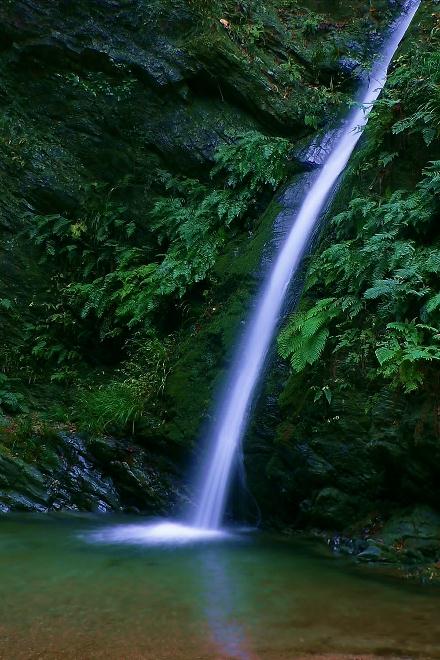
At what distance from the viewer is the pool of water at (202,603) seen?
3.00m

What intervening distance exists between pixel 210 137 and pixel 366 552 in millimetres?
7805

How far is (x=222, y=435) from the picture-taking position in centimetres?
688

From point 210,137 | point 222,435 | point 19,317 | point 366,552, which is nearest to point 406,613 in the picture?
point 366,552

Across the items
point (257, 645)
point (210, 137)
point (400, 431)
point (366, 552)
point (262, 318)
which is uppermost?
point (210, 137)

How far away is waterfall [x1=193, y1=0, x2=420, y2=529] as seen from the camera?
6.67 metres

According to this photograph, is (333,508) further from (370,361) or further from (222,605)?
(222,605)

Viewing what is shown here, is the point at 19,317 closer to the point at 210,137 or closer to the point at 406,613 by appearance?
the point at 210,137

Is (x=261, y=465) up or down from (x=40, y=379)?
down

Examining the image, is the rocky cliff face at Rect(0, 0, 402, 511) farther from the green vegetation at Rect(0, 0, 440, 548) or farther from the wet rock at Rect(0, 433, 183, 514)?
the wet rock at Rect(0, 433, 183, 514)

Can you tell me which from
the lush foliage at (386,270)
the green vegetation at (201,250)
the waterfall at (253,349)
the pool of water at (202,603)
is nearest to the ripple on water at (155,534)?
the pool of water at (202,603)

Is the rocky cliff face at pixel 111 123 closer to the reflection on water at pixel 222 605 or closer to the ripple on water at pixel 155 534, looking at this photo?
the ripple on water at pixel 155 534

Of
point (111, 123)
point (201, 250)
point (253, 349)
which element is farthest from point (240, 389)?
point (111, 123)

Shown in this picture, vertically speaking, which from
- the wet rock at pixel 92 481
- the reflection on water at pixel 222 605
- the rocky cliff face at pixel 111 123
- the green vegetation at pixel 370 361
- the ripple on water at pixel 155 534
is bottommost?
the reflection on water at pixel 222 605

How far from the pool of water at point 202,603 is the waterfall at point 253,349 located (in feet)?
3.49
